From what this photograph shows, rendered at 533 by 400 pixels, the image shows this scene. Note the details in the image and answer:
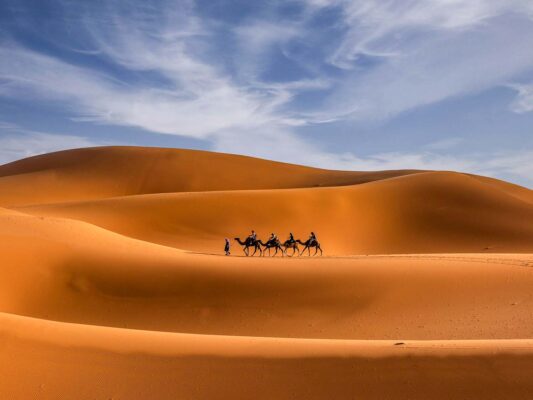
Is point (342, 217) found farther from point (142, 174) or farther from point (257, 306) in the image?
point (142, 174)

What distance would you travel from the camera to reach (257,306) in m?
15.4

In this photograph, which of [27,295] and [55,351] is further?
[27,295]

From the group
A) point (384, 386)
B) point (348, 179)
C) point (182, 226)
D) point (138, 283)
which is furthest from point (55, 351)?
point (348, 179)

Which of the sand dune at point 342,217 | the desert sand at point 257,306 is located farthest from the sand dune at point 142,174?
the desert sand at point 257,306

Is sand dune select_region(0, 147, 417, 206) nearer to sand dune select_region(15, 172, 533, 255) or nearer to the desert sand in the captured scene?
sand dune select_region(15, 172, 533, 255)

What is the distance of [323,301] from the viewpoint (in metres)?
15.5

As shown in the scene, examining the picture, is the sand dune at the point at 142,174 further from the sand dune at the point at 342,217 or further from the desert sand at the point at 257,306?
the desert sand at the point at 257,306

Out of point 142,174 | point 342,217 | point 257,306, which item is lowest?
point 257,306

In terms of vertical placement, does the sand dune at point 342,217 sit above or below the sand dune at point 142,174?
below

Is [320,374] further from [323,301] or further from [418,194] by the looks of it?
[418,194]

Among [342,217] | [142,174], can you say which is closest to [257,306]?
[342,217]

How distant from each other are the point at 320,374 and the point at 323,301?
8149 mm

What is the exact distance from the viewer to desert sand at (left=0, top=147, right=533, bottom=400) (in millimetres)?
7262

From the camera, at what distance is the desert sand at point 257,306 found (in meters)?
7.26
